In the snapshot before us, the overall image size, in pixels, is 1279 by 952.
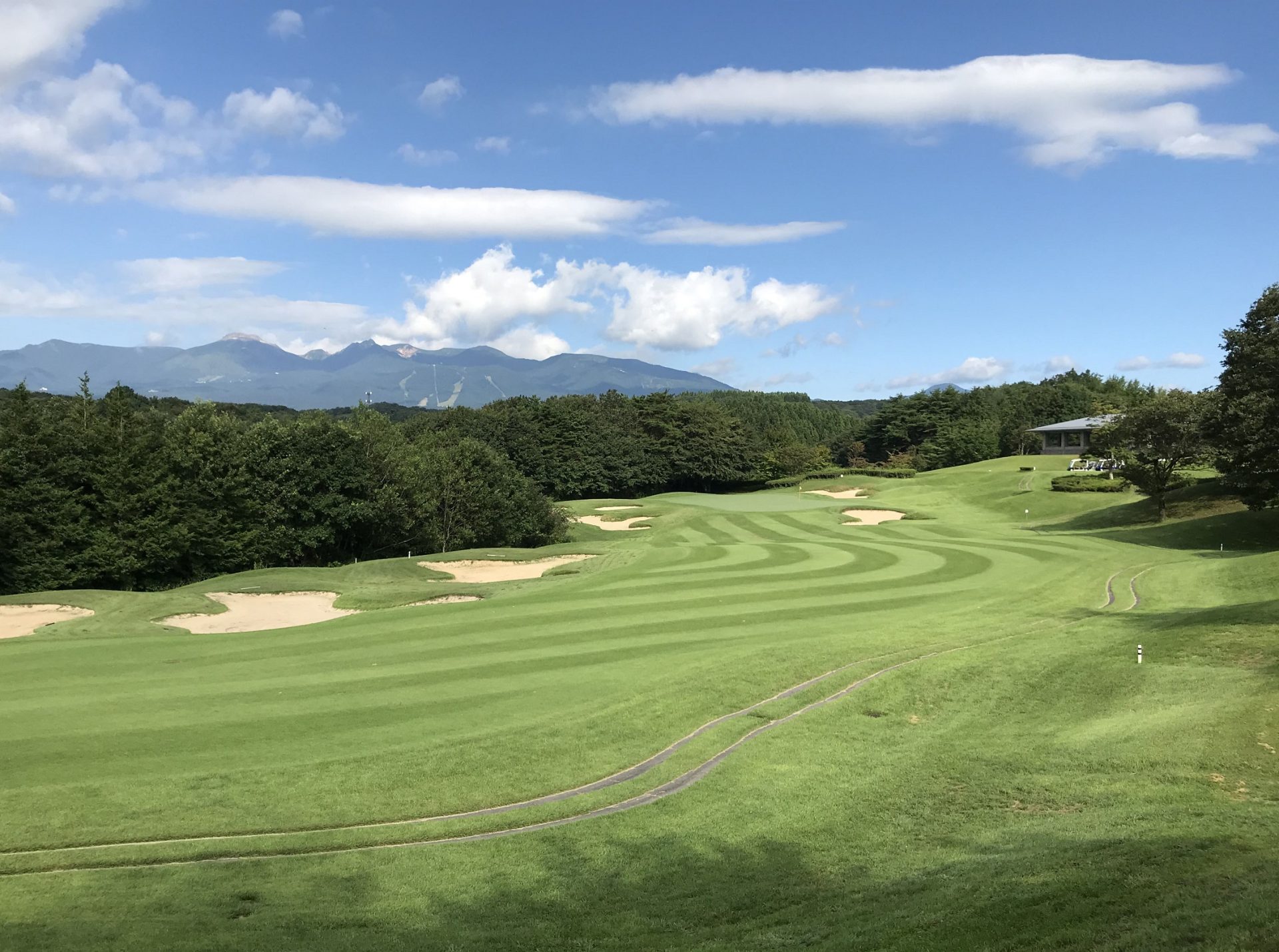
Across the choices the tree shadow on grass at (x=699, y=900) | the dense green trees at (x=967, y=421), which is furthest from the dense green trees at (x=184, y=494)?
the dense green trees at (x=967, y=421)

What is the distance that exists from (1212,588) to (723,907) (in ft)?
79.4

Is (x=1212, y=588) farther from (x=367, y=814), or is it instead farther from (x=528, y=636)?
(x=367, y=814)

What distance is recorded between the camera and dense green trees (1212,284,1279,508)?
35500 mm

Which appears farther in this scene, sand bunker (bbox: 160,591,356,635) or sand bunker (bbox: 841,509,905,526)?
sand bunker (bbox: 841,509,905,526)

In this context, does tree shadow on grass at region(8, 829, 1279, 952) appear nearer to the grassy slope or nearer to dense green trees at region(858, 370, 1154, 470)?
the grassy slope

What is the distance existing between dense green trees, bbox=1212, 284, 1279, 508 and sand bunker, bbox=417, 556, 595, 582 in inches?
1159

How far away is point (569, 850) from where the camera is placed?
10219mm

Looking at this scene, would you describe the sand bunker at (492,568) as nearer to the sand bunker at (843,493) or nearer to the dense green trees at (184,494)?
the dense green trees at (184,494)

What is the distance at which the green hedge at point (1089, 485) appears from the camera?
2293 inches

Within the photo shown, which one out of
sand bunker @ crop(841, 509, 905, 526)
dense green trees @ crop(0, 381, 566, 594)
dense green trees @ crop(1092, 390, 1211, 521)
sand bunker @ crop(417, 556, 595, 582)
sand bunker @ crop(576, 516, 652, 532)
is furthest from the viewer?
sand bunker @ crop(576, 516, 652, 532)

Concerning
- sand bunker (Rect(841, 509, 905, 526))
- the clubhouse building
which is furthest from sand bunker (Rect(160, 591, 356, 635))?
the clubhouse building

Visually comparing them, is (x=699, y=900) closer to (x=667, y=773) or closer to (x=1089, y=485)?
(x=667, y=773)

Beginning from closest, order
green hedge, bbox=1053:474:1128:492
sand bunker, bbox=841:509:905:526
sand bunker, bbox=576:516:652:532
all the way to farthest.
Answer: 1. sand bunker, bbox=841:509:905:526
2. green hedge, bbox=1053:474:1128:492
3. sand bunker, bbox=576:516:652:532

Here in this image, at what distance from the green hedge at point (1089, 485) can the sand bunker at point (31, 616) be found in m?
58.4
